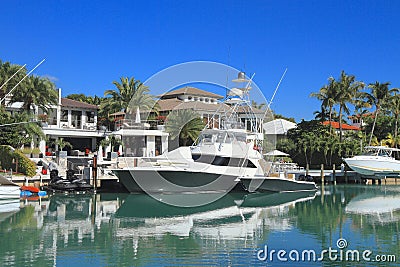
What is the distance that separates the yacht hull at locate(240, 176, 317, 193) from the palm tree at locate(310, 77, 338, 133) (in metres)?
27.1

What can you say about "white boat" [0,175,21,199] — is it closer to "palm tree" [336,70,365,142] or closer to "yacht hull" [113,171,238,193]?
"yacht hull" [113,171,238,193]

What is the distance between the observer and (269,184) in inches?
1555

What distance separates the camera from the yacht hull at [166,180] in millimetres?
34188

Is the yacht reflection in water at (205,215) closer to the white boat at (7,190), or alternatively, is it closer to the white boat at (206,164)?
the white boat at (206,164)

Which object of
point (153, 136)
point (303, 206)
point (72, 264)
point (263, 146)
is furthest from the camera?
point (153, 136)

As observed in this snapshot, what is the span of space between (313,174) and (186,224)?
3162 cm

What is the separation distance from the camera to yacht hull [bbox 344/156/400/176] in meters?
51.6

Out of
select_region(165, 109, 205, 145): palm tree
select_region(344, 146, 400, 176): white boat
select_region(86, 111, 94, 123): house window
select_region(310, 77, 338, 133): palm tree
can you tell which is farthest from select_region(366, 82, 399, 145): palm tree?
select_region(86, 111, 94, 123): house window

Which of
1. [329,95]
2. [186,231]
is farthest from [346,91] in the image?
[186,231]

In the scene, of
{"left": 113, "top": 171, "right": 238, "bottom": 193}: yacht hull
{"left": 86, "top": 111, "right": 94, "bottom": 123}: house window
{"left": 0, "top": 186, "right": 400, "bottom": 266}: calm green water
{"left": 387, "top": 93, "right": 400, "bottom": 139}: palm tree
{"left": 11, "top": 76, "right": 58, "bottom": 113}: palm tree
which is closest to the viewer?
{"left": 0, "top": 186, "right": 400, "bottom": 266}: calm green water

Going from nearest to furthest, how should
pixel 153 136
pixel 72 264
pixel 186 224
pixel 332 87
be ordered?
pixel 72 264 < pixel 186 224 < pixel 153 136 < pixel 332 87

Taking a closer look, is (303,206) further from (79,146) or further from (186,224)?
(79,146)

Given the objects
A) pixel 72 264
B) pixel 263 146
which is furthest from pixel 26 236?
pixel 263 146

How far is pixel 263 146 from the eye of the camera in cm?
4438
